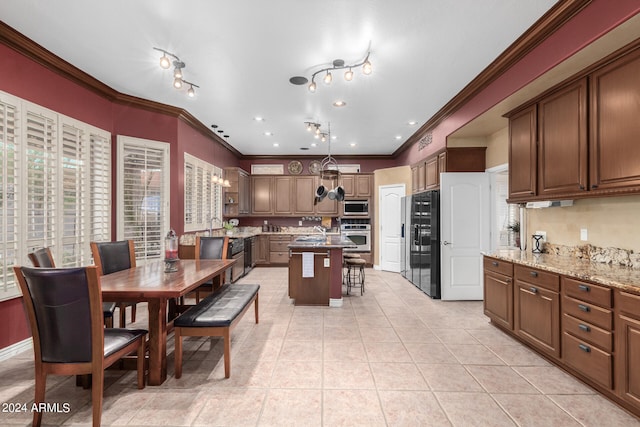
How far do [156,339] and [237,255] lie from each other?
12.0 feet

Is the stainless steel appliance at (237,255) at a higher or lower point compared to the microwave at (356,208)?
lower

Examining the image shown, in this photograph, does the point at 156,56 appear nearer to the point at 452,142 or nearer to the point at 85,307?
the point at 85,307

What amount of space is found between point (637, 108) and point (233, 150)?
699 centimetres

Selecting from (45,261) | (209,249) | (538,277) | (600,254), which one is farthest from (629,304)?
(45,261)

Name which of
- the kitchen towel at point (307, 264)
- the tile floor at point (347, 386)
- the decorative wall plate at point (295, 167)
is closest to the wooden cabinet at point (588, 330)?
the tile floor at point (347, 386)

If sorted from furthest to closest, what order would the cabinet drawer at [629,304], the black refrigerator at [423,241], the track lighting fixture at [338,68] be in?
the black refrigerator at [423,241] < the track lighting fixture at [338,68] < the cabinet drawer at [629,304]

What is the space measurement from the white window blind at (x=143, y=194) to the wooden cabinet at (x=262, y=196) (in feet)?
11.2

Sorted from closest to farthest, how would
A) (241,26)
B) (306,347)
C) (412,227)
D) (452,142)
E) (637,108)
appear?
(637,108), (241,26), (306,347), (452,142), (412,227)

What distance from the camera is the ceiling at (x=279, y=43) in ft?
8.03

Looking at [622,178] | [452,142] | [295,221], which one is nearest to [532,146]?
[622,178]

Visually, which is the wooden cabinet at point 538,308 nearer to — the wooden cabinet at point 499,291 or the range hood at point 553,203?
the wooden cabinet at point 499,291

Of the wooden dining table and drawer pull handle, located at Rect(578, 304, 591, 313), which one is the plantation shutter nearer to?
the wooden dining table

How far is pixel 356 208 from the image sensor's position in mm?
7809

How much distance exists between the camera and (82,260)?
3623 millimetres
